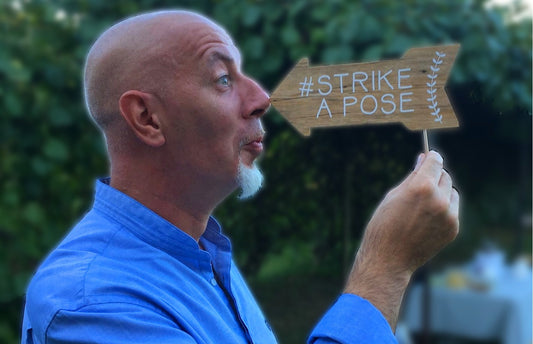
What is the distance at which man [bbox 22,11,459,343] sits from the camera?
1189 millimetres

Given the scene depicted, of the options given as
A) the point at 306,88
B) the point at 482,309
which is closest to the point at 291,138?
the point at 306,88

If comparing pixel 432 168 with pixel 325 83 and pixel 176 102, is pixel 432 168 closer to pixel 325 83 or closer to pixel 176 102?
pixel 325 83

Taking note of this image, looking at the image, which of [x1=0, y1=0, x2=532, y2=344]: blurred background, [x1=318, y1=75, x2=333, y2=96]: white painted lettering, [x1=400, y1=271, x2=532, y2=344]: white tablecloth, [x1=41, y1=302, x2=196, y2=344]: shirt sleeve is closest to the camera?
[x1=41, y1=302, x2=196, y2=344]: shirt sleeve

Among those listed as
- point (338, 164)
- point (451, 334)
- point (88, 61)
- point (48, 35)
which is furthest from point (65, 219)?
point (451, 334)

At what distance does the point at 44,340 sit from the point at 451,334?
383 centimetres

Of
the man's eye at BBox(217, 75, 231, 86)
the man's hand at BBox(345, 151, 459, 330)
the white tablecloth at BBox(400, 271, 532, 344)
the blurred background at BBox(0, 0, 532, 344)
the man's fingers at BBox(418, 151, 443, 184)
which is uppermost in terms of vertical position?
the man's eye at BBox(217, 75, 231, 86)

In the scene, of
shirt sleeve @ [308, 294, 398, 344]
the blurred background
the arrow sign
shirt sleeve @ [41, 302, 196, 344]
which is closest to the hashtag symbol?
the arrow sign

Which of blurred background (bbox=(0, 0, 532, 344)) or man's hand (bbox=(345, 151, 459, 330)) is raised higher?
man's hand (bbox=(345, 151, 459, 330))

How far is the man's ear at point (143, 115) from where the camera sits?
1327 millimetres

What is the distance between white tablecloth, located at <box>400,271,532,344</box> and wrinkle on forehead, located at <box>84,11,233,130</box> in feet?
10.8

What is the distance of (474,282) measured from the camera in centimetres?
471

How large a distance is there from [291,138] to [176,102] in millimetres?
1895

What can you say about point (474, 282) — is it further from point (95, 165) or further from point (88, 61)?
point (88, 61)

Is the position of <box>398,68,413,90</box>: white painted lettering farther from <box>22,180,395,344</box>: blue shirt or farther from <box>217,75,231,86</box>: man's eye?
<box>22,180,395,344</box>: blue shirt
